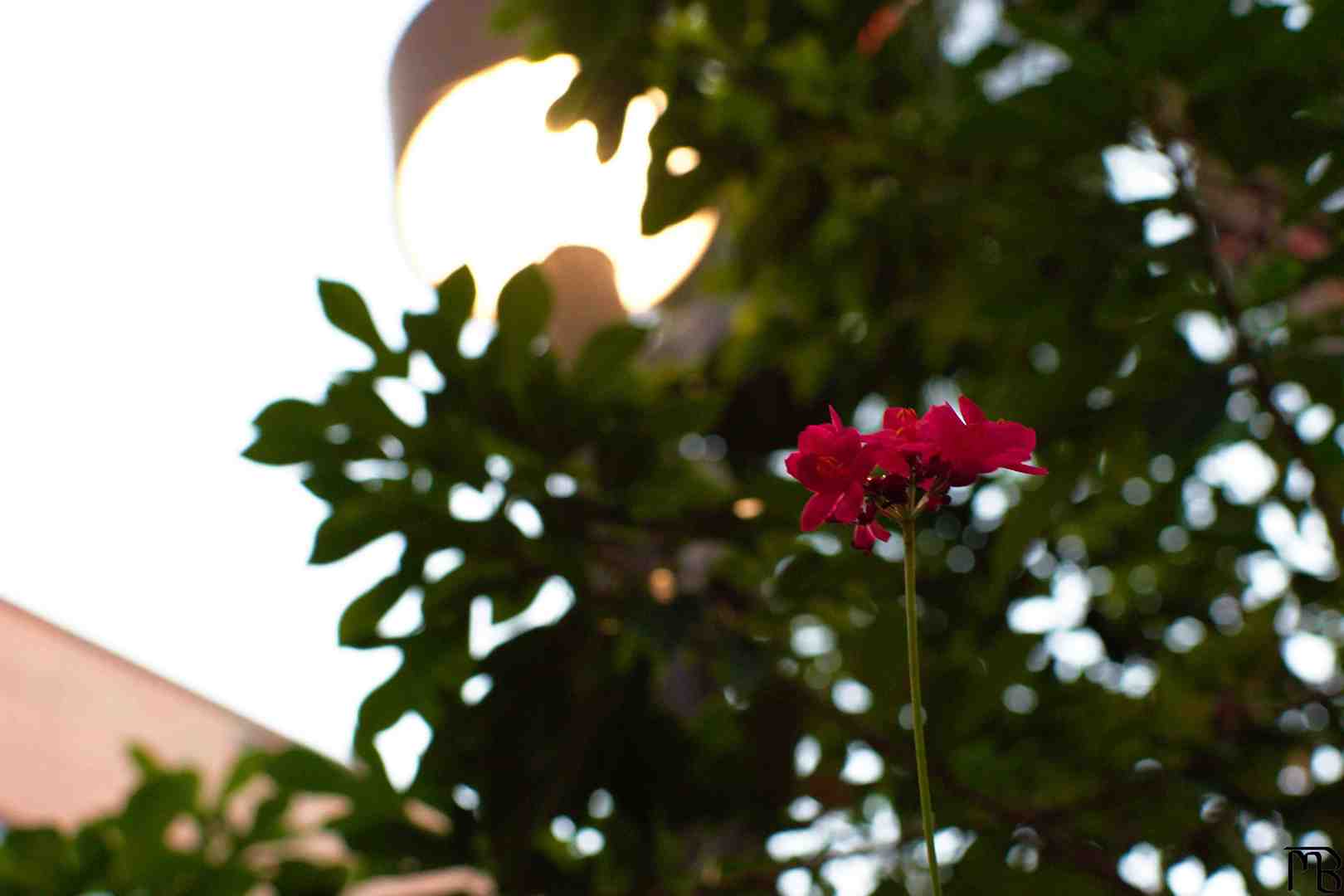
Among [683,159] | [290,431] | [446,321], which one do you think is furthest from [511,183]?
[290,431]

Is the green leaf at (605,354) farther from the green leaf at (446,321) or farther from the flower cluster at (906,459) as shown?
the flower cluster at (906,459)

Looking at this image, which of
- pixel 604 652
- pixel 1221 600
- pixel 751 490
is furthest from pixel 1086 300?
pixel 1221 600

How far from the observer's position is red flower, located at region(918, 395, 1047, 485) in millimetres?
336

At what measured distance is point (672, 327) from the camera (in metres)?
2.27

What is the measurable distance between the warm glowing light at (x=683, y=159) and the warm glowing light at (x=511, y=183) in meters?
0.04

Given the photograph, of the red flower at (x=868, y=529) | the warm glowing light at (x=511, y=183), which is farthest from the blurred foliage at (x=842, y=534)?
the red flower at (x=868, y=529)

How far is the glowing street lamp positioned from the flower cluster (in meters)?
1.01

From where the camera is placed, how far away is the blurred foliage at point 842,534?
0.99 m

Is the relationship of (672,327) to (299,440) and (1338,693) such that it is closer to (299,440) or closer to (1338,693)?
(299,440)

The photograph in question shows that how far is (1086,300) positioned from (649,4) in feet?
1.86

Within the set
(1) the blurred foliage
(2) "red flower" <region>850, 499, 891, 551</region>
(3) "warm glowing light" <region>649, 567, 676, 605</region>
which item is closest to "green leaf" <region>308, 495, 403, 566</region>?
(1) the blurred foliage

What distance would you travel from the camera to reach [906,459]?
35cm

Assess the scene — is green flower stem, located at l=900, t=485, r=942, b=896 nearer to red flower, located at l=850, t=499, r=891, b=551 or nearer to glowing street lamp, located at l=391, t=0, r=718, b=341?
red flower, located at l=850, t=499, r=891, b=551

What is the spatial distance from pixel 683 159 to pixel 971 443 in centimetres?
113
